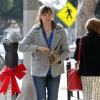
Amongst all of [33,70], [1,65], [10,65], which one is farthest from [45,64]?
[1,65]

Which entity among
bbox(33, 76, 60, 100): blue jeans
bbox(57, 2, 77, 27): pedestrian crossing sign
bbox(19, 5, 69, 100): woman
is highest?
bbox(19, 5, 69, 100): woman

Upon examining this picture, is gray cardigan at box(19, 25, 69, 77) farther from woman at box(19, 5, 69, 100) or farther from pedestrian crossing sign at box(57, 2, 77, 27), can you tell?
pedestrian crossing sign at box(57, 2, 77, 27)

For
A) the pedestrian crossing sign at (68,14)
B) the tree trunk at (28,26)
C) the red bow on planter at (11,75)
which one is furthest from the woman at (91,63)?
the pedestrian crossing sign at (68,14)

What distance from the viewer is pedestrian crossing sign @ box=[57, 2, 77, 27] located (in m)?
18.3

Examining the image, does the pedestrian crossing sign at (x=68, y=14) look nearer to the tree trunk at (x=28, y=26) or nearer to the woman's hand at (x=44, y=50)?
the tree trunk at (x=28, y=26)

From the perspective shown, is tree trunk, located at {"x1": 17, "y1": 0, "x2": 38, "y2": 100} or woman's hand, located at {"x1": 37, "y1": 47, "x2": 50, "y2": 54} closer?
woman's hand, located at {"x1": 37, "y1": 47, "x2": 50, "y2": 54}

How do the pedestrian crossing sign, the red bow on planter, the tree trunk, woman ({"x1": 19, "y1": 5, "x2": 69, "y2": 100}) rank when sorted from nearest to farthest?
1. woman ({"x1": 19, "y1": 5, "x2": 69, "y2": 100})
2. the red bow on planter
3. the tree trunk
4. the pedestrian crossing sign

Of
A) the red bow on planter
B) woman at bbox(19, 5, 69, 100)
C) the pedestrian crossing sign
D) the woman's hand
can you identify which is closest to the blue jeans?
woman at bbox(19, 5, 69, 100)

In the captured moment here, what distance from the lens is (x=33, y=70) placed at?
698 centimetres

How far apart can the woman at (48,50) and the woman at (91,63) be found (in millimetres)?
324

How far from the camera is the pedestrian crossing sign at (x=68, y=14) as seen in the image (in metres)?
18.3

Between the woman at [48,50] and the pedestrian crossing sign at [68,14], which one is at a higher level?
the woman at [48,50]

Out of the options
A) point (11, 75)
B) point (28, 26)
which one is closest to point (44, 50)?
point (11, 75)

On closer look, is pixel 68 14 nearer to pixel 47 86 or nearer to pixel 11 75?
pixel 11 75
